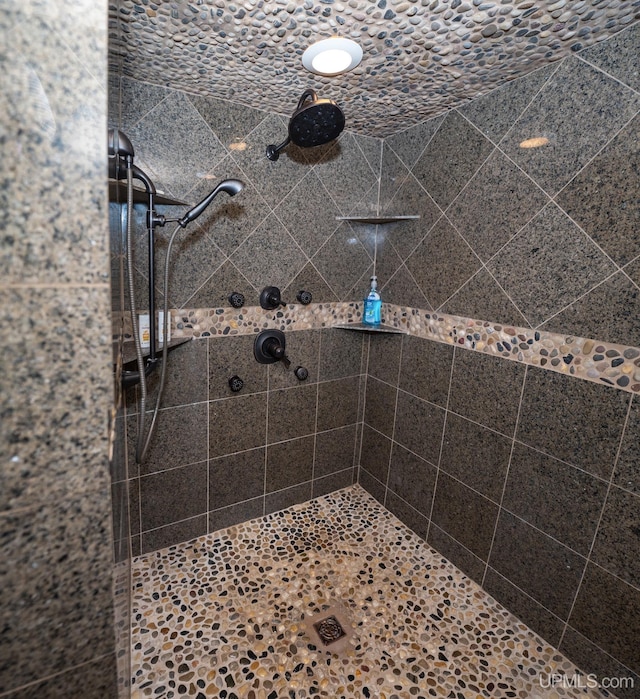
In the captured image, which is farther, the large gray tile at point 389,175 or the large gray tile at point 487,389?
the large gray tile at point 389,175

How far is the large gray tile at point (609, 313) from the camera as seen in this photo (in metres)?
1.01

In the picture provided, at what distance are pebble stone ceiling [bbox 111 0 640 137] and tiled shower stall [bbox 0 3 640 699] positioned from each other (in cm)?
10

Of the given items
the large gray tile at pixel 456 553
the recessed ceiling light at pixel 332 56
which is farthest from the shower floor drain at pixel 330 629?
the recessed ceiling light at pixel 332 56

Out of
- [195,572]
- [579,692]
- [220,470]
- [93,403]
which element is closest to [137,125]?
[93,403]

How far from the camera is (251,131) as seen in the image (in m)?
1.49

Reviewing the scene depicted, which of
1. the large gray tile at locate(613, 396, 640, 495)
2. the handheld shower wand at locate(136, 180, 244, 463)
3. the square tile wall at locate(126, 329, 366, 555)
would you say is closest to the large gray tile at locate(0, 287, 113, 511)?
the handheld shower wand at locate(136, 180, 244, 463)

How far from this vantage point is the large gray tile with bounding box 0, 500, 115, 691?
45 cm

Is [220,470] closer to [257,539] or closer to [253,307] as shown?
[257,539]

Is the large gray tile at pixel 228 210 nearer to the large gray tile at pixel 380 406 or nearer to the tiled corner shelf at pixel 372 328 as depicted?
the tiled corner shelf at pixel 372 328

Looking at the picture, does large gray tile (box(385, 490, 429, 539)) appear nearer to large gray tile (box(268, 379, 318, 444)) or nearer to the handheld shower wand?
large gray tile (box(268, 379, 318, 444))

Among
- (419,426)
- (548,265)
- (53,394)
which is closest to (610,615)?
(419,426)

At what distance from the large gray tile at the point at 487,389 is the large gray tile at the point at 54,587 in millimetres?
1317

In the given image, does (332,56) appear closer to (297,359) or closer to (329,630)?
(297,359)

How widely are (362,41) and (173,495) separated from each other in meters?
1.83
